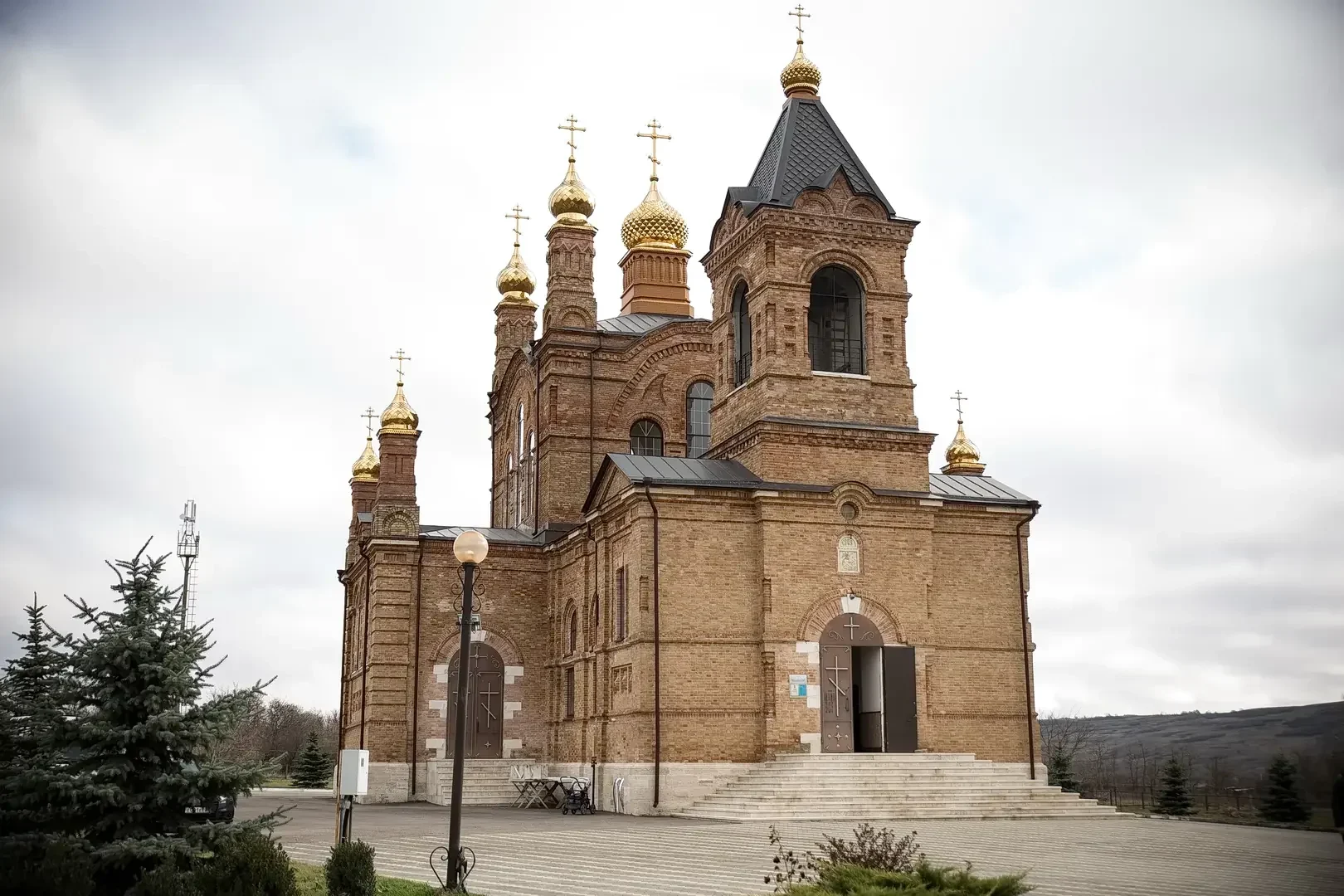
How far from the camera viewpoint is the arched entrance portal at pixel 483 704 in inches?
1169

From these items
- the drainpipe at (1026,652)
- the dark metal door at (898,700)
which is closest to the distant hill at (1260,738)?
the drainpipe at (1026,652)

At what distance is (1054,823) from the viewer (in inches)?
798

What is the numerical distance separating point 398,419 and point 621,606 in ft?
30.5

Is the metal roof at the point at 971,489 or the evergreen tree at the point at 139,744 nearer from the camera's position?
the evergreen tree at the point at 139,744

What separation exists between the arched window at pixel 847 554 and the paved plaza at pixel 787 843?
17.3 feet

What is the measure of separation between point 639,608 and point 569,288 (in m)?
10.7

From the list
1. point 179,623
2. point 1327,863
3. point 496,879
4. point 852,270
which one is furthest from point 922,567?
point 179,623

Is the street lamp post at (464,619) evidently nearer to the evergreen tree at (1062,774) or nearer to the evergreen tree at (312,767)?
the evergreen tree at (1062,774)

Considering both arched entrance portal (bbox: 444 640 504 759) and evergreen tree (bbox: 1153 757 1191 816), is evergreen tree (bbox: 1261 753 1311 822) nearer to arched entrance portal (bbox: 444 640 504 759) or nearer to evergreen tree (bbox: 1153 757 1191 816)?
evergreen tree (bbox: 1153 757 1191 816)

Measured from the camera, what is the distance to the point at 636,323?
33.4 metres

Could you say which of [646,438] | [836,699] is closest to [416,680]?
[646,438]

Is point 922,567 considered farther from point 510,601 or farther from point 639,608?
point 510,601

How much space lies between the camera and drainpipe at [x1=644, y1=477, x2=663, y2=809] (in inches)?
911

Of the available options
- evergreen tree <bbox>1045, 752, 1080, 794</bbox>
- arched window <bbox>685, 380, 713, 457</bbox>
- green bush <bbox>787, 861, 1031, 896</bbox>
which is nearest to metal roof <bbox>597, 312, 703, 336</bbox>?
arched window <bbox>685, 380, 713, 457</bbox>
